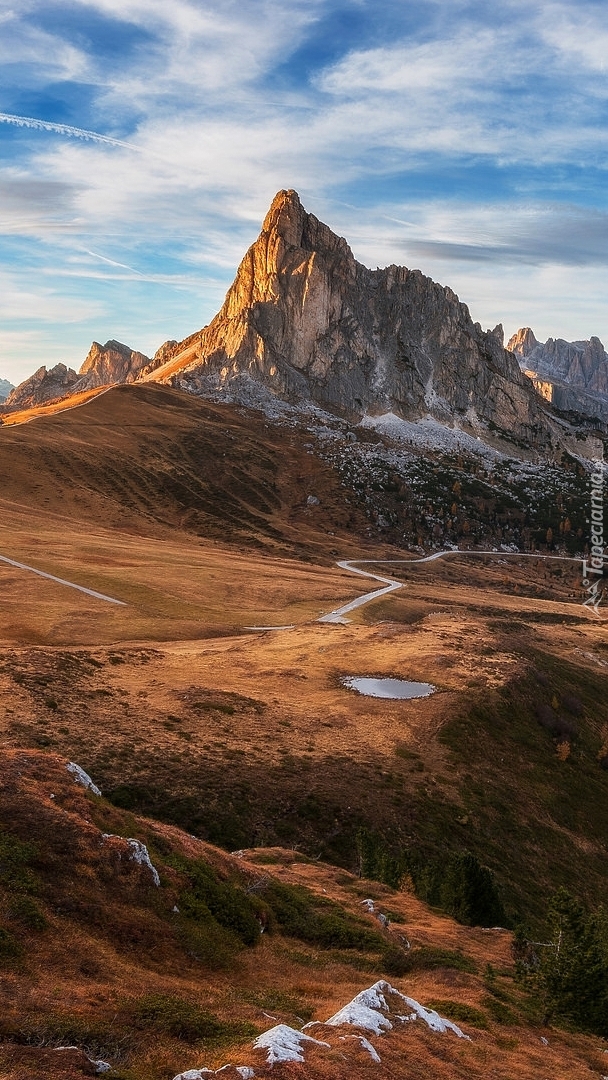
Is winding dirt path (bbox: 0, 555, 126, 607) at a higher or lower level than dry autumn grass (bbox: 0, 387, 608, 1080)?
higher

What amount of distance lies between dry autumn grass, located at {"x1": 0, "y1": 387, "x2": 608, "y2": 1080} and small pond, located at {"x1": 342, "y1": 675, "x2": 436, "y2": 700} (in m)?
1.34

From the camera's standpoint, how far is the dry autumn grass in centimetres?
1645

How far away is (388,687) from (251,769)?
2501 centimetres

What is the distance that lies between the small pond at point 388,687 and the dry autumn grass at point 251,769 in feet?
4.40

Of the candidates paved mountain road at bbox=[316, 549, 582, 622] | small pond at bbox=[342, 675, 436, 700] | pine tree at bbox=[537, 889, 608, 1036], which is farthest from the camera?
paved mountain road at bbox=[316, 549, 582, 622]

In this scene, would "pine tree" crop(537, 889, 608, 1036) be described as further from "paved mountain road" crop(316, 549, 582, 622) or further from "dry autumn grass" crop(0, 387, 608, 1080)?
"paved mountain road" crop(316, 549, 582, 622)

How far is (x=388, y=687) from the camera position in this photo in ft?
219

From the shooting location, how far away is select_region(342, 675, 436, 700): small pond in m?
64.6

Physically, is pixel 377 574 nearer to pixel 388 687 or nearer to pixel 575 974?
pixel 388 687

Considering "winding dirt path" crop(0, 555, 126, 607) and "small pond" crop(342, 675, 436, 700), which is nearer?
"small pond" crop(342, 675, 436, 700)

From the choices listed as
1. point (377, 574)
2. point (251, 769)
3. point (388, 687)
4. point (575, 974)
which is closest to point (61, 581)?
point (388, 687)

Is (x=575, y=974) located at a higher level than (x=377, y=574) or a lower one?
lower

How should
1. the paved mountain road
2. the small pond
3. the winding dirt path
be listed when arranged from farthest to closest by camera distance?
the paved mountain road
the winding dirt path
the small pond

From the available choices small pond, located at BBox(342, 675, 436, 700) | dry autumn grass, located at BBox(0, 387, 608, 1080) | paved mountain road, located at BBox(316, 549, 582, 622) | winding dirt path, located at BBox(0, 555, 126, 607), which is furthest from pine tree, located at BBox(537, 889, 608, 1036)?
winding dirt path, located at BBox(0, 555, 126, 607)
